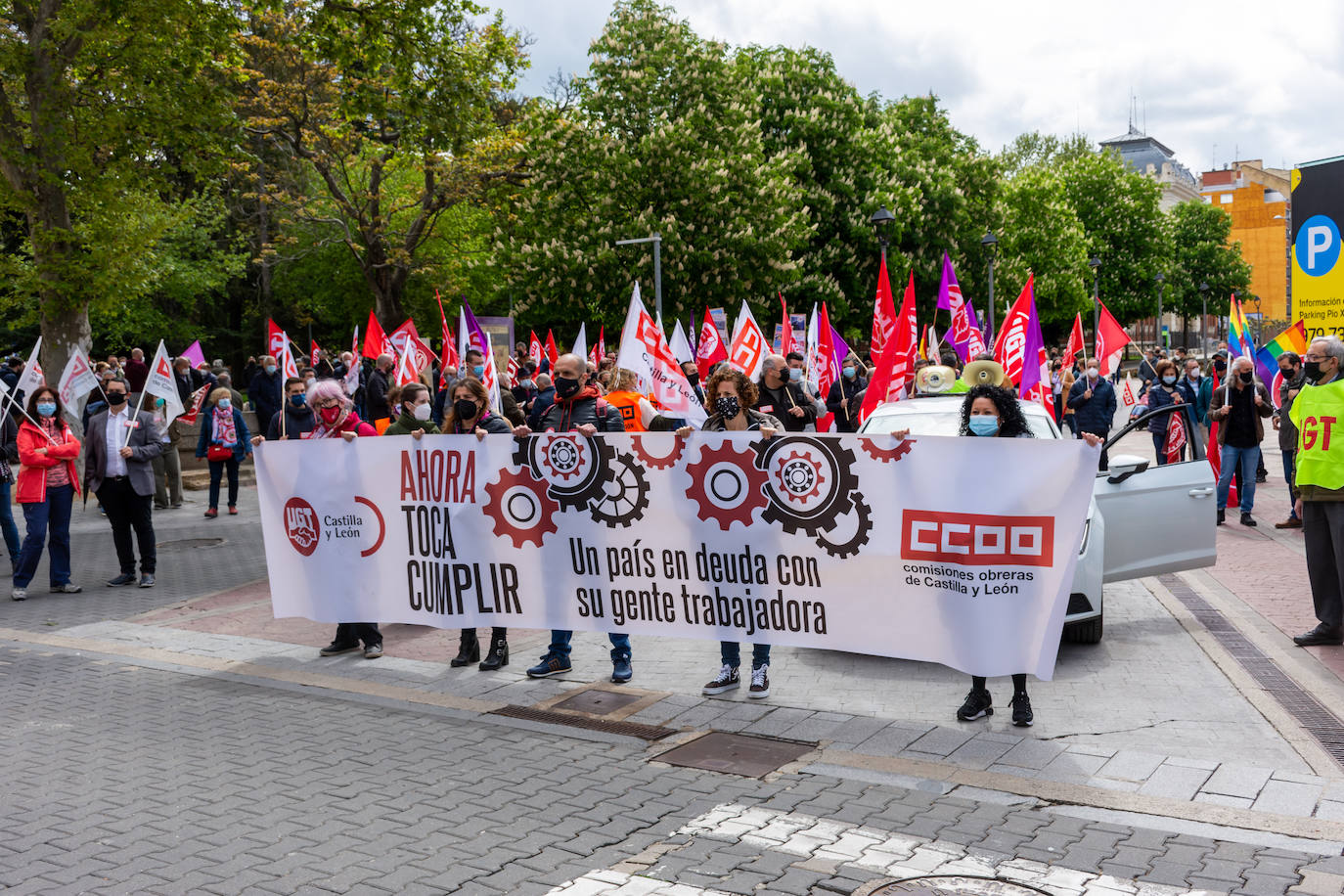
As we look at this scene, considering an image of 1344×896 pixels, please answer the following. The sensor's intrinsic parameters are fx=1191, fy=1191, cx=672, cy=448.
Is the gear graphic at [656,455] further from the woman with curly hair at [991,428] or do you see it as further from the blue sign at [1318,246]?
the blue sign at [1318,246]

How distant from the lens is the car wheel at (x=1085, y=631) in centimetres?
788

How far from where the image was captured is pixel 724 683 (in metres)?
7.12

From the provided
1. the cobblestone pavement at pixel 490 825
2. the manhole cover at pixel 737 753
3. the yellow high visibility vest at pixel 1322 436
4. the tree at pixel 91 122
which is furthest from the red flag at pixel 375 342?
the yellow high visibility vest at pixel 1322 436

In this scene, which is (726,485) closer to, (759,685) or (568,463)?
(568,463)

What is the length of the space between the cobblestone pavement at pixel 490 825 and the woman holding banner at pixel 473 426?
122 centimetres

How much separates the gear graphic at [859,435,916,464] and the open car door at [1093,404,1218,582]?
2434 mm

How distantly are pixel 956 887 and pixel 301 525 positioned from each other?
18.1 ft

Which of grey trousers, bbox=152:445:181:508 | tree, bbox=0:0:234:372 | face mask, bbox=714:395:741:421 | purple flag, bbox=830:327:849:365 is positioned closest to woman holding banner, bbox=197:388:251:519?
grey trousers, bbox=152:445:181:508

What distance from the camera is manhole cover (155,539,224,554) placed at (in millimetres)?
14117

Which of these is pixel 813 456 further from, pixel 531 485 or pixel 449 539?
pixel 449 539

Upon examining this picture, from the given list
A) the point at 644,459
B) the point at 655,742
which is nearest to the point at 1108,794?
the point at 655,742

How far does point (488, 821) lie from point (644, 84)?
29.0 metres

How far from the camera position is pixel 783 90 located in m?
39.7

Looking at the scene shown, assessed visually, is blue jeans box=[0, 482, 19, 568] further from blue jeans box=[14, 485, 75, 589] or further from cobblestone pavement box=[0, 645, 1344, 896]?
cobblestone pavement box=[0, 645, 1344, 896]
